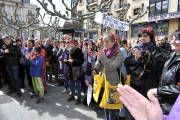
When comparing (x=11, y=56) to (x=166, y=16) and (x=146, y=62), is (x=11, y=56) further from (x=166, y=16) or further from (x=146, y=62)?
(x=166, y=16)

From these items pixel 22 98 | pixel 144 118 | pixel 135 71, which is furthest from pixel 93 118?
pixel 22 98

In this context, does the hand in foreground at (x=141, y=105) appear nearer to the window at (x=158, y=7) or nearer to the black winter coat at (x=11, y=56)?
the black winter coat at (x=11, y=56)

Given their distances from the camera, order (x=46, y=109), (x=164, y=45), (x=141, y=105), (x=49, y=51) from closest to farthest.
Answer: (x=141, y=105), (x=46, y=109), (x=164, y=45), (x=49, y=51)

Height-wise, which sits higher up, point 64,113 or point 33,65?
point 33,65

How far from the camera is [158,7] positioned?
15836 mm

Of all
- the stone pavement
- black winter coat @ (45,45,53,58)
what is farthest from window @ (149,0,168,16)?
the stone pavement

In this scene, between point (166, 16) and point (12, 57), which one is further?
point (166, 16)

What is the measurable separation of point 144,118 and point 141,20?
63.6 ft

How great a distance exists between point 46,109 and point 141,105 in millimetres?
3053

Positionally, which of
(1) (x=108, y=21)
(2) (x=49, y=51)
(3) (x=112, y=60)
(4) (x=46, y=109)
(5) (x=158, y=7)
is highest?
(5) (x=158, y=7)

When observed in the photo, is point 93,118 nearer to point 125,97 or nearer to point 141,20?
point 125,97

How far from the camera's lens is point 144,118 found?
717mm

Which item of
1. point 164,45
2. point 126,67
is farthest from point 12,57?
point 164,45

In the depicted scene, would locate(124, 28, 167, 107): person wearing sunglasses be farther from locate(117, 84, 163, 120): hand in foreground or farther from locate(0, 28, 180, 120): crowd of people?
locate(117, 84, 163, 120): hand in foreground
